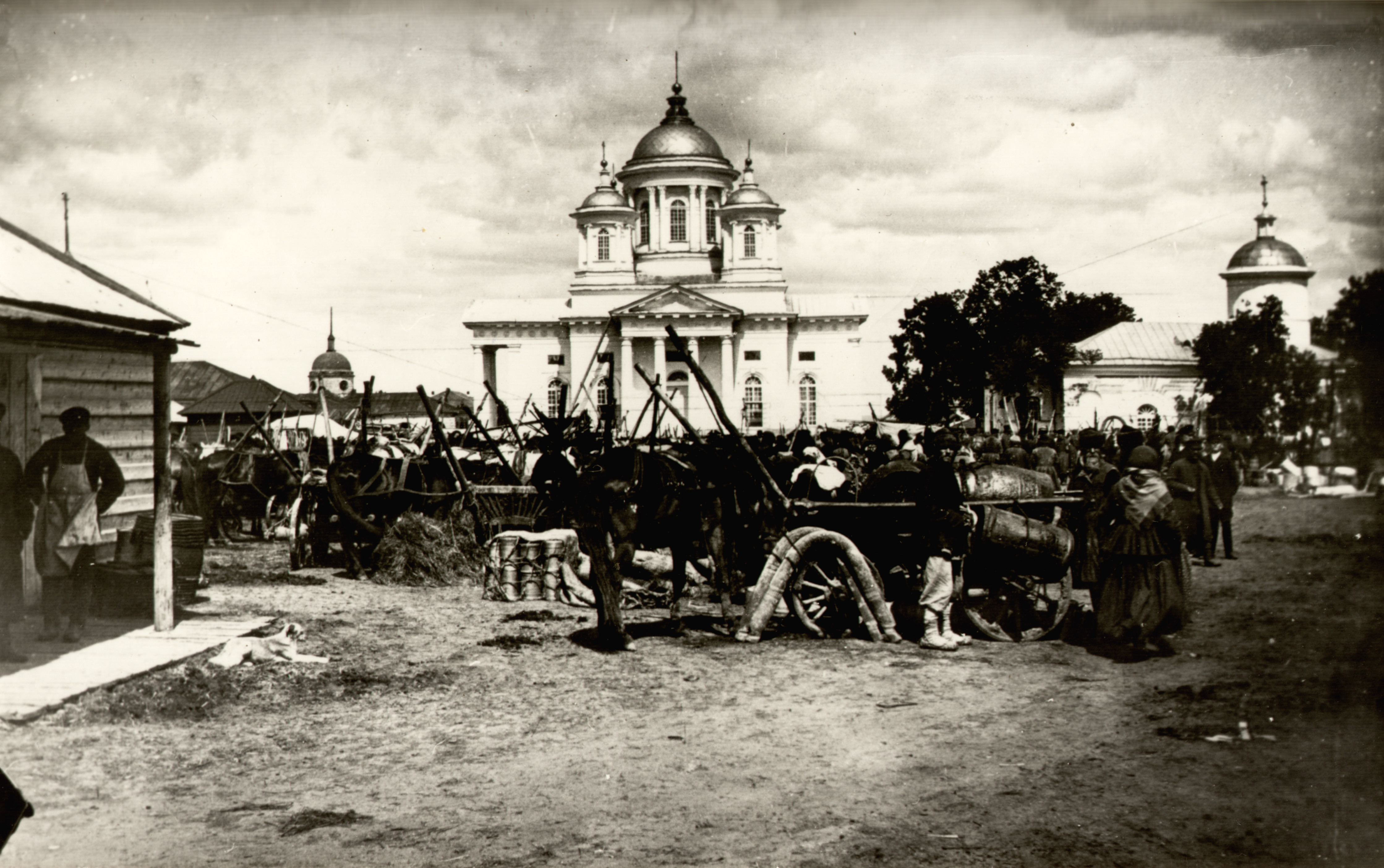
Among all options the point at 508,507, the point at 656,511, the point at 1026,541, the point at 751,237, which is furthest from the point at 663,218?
the point at 1026,541

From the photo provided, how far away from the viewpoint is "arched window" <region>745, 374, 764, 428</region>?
66.2m

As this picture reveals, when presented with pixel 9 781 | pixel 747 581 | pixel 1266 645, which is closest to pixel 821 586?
pixel 747 581

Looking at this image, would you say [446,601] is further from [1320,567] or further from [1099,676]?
[1320,567]

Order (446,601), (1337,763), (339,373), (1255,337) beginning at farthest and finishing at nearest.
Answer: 1. (339,373)
2. (446,601)
3. (1255,337)
4. (1337,763)

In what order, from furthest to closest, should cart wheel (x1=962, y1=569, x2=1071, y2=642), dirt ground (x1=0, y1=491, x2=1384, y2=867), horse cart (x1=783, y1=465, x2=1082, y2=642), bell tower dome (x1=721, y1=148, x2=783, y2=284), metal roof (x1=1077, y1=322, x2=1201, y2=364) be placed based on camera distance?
bell tower dome (x1=721, y1=148, x2=783, y2=284) → metal roof (x1=1077, y1=322, x2=1201, y2=364) → cart wheel (x1=962, y1=569, x2=1071, y2=642) → horse cart (x1=783, y1=465, x2=1082, y2=642) → dirt ground (x1=0, y1=491, x2=1384, y2=867)

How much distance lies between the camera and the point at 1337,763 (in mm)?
5984

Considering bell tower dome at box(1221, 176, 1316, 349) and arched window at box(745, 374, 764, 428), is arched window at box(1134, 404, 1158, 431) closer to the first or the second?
bell tower dome at box(1221, 176, 1316, 349)

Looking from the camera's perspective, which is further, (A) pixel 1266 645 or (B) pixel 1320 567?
(B) pixel 1320 567

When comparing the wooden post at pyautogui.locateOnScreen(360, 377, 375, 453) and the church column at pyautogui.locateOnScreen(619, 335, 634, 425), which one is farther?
the church column at pyautogui.locateOnScreen(619, 335, 634, 425)

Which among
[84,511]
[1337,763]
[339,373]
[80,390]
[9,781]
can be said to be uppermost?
[339,373]

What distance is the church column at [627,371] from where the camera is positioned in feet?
211

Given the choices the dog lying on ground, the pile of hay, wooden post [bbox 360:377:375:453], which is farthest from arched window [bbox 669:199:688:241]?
the dog lying on ground

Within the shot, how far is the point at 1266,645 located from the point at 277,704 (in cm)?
759

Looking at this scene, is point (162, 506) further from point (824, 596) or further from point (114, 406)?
point (824, 596)
